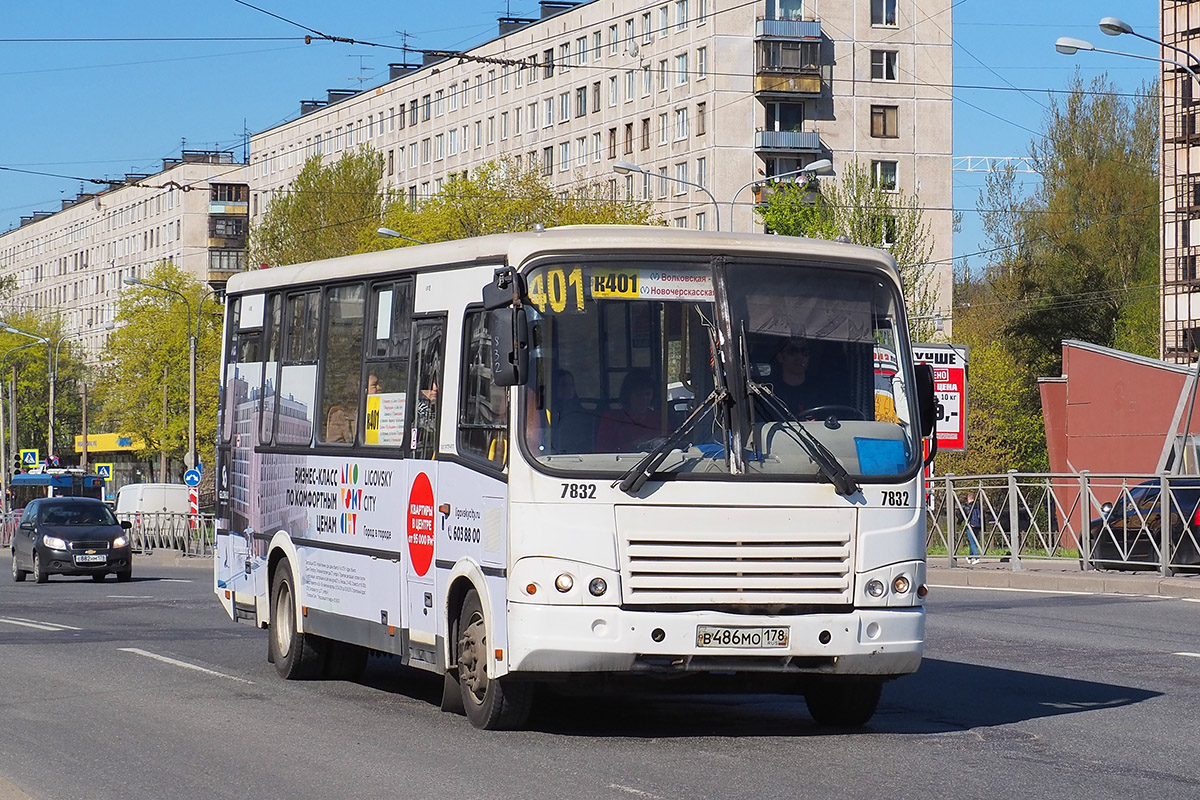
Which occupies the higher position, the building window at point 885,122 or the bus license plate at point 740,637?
the building window at point 885,122

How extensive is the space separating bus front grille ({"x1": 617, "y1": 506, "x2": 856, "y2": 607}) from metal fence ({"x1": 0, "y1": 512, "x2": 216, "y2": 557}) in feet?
131

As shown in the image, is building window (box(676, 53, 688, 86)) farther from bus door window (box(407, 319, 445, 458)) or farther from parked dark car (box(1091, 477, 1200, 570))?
bus door window (box(407, 319, 445, 458))

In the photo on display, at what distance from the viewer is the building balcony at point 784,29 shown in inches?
3435

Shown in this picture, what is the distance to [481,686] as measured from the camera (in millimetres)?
10812

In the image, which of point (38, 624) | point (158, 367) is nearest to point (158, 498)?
point (158, 367)

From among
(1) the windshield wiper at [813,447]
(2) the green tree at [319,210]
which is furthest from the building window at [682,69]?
(1) the windshield wiper at [813,447]

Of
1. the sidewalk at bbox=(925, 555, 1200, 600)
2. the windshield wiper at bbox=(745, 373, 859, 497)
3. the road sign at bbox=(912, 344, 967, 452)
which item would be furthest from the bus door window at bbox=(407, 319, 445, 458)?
the road sign at bbox=(912, 344, 967, 452)

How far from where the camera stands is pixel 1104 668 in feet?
46.4

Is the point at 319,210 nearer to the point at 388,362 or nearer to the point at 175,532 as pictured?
the point at 175,532

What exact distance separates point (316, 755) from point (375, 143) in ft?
348

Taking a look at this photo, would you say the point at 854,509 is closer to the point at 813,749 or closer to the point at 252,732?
the point at 813,749

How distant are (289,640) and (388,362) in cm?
275

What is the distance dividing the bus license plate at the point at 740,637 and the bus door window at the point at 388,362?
2.85m

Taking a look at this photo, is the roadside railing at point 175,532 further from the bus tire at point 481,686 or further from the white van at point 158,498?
the bus tire at point 481,686
